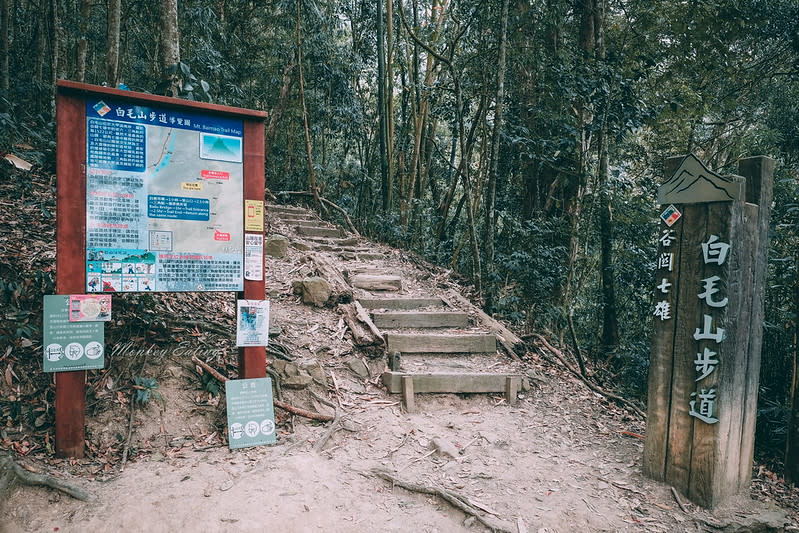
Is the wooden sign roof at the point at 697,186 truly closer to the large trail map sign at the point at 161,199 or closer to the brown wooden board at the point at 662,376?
the brown wooden board at the point at 662,376

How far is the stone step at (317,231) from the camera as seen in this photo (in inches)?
355

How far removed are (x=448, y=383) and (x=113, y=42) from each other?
6.16 m

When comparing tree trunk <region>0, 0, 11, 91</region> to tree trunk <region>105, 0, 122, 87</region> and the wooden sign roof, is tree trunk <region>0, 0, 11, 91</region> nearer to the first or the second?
tree trunk <region>105, 0, 122, 87</region>

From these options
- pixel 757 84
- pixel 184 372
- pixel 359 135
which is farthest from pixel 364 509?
pixel 359 135

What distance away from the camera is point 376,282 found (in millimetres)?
6555

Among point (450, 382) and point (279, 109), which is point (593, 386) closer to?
point (450, 382)

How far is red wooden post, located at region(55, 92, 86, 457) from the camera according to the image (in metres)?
2.95

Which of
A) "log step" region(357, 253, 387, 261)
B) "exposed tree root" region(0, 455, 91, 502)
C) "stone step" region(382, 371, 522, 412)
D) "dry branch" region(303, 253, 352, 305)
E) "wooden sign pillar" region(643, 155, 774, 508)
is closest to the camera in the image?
"exposed tree root" region(0, 455, 91, 502)

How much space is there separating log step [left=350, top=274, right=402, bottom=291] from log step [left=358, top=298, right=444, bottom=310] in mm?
489

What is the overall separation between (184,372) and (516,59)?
7114mm

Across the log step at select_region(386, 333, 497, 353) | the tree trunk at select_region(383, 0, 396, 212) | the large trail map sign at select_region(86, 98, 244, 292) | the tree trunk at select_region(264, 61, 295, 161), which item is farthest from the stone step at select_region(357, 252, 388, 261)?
the tree trunk at select_region(264, 61, 295, 161)

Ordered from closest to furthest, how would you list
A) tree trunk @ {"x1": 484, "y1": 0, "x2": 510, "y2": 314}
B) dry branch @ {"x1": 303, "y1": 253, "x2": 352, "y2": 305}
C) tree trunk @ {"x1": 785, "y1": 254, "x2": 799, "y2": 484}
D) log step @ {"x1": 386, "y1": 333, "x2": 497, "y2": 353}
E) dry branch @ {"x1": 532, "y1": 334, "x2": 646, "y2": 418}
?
tree trunk @ {"x1": 785, "y1": 254, "x2": 799, "y2": 484} → dry branch @ {"x1": 532, "y1": 334, "x2": 646, "y2": 418} → log step @ {"x1": 386, "y1": 333, "x2": 497, "y2": 353} → dry branch @ {"x1": 303, "y1": 253, "x2": 352, "y2": 305} → tree trunk @ {"x1": 484, "y1": 0, "x2": 510, "y2": 314}

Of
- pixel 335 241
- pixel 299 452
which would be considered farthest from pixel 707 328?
pixel 335 241

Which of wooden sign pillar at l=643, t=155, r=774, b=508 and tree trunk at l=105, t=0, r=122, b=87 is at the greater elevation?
tree trunk at l=105, t=0, r=122, b=87
